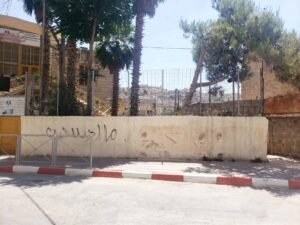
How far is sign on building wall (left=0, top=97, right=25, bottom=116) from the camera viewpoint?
1543 cm

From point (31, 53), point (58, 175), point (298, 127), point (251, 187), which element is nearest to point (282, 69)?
point (298, 127)

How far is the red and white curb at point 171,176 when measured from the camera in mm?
10164

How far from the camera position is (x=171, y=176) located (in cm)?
1085

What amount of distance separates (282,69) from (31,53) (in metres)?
21.3

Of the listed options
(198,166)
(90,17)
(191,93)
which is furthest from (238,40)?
(90,17)

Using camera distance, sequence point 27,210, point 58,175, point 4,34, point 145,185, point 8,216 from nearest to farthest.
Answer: point 8,216 → point 27,210 → point 145,185 → point 58,175 → point 4,34

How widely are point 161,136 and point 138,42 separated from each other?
4755mm

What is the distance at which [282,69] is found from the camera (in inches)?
575

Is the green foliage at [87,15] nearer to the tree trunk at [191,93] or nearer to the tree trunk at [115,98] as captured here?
the tree trunk at [115,98]

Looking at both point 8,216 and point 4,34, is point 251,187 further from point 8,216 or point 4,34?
point 4,34

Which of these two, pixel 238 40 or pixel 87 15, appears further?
pixel 87 15

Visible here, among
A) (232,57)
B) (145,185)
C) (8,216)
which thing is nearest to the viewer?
(8,216)

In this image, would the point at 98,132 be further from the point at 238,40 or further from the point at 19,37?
the point at 19,37

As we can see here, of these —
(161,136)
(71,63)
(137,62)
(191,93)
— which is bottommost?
(161,136)
